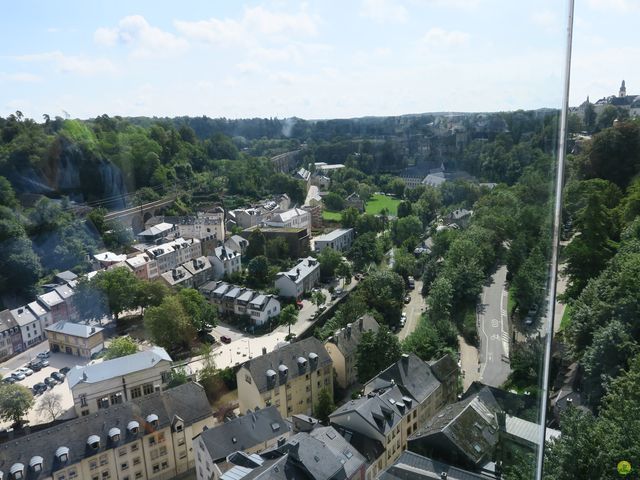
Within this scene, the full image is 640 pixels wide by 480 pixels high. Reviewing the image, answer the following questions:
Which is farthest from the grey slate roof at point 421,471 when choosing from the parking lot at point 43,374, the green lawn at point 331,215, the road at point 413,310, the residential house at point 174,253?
the green lawn at point 331,215

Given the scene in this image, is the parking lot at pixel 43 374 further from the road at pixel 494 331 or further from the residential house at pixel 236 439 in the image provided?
the road at pixel 494 331

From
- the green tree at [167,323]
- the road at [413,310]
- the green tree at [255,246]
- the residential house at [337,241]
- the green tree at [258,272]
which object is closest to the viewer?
the green tree at [167,323]

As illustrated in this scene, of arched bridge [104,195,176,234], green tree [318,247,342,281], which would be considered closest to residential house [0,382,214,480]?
green tree [318,247,342,281]

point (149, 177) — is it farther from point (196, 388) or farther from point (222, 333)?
point (196, 388)

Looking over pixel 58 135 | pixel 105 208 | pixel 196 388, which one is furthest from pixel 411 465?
pixel 58 135

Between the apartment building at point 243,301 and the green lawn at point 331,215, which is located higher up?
the green lawn at point 331,215

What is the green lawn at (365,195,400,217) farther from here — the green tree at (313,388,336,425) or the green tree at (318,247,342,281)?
the green tree at (313,388,336,425)
